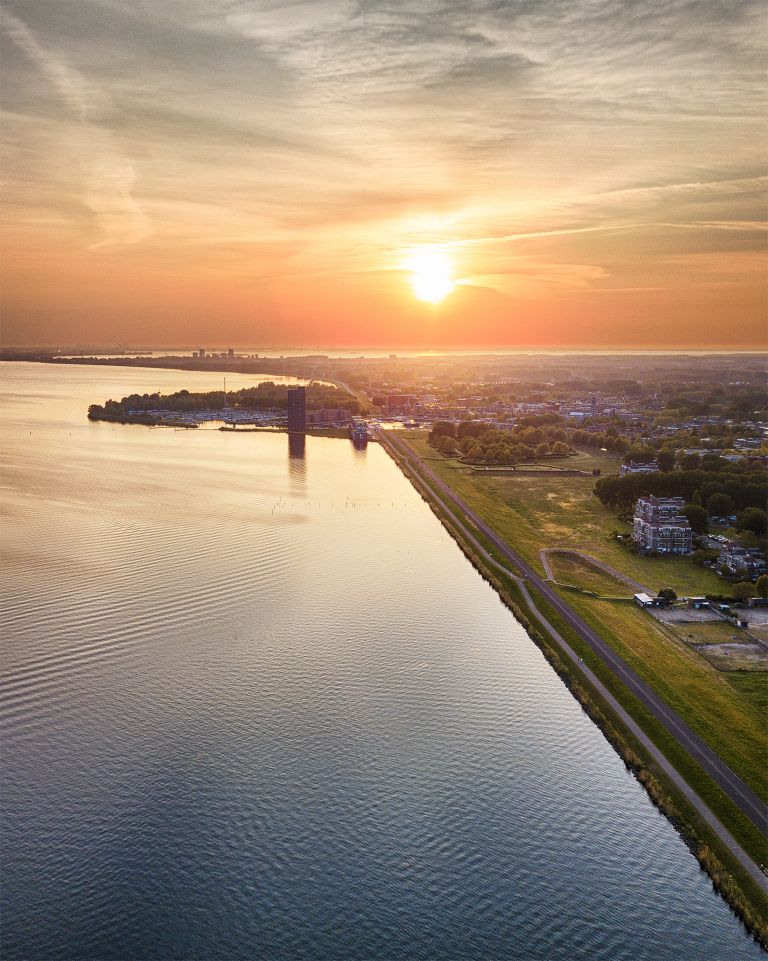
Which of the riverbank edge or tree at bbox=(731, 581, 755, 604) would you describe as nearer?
tree at bbox=(731, 581, 755, 604)

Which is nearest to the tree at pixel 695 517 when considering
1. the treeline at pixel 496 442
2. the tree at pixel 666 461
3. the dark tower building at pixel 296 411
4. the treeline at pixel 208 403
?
the tree at pixel 666 461

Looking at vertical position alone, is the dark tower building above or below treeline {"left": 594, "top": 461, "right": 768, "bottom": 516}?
above

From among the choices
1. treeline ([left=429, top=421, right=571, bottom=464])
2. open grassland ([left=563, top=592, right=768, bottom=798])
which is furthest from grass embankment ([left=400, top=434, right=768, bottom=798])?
treeline ([left=429, top=421, right=571, bottom=464])

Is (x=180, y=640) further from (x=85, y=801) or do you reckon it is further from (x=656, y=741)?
(x=656, y=741)

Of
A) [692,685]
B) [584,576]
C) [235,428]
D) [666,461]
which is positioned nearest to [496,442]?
[666,461]

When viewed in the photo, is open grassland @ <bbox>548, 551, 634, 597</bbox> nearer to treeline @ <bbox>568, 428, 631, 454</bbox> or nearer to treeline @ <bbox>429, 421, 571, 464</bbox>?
treeline @ <bbox>429, 421, 571, 464</bbox>

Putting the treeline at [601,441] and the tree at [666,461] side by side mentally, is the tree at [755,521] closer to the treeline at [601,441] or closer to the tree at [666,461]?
the tree at [666,461]
